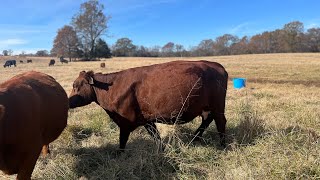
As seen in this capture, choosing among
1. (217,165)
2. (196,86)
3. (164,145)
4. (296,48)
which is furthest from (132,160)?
(296,48)

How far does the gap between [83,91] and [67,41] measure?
62207mm

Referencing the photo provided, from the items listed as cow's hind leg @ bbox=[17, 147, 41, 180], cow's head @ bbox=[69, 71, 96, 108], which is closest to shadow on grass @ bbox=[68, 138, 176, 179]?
cow's hind leg @ bbox=[17, 147, 41, 180]

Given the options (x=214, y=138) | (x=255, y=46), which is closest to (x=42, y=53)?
(x=255, y=46)

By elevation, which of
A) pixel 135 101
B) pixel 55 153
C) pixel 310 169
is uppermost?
pixel 135 101

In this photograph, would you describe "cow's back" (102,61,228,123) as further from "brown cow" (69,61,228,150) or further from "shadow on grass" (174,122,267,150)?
"shadow on grass" (174,122,267,150)

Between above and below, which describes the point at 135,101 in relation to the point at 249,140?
above

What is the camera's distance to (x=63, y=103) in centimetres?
552

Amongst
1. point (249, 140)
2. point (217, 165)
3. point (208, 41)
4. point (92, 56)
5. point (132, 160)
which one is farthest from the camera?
point (208, 41)

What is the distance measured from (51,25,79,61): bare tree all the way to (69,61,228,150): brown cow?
61265 millimetres

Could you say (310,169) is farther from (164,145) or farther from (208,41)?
(208,41)

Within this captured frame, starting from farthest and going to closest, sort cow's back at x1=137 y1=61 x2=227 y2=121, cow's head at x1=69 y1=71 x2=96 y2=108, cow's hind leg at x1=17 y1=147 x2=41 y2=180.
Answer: cow's head at x1=69 y1=71 x2=96 y2=108
cow's back at x1=137 y1=61 x2=227 y2=121
cow's hind leg at x1=17 y1=147 x2=41 y2=180

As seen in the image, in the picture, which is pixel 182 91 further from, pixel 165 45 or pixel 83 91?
pixel 165 45

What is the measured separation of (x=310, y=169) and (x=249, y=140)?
66.9 inches

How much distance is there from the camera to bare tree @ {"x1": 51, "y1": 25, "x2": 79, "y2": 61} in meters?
65.2
